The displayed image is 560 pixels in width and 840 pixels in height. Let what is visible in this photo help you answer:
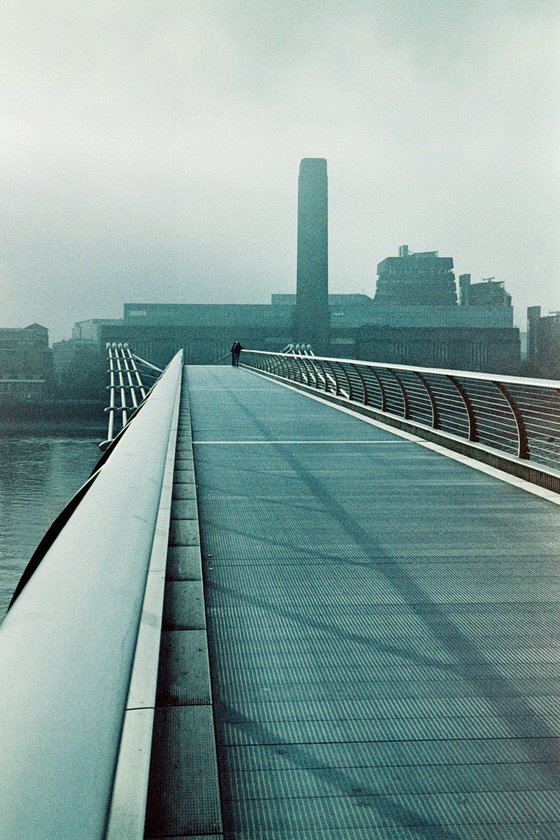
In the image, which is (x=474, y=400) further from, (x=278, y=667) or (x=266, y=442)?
(x=278, y=667)

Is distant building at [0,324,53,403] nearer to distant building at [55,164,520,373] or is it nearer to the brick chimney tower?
distant building at [55,164,520,373]

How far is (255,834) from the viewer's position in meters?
2.26

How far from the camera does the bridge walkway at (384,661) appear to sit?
2.43 meters

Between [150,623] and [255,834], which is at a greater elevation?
[150,623]

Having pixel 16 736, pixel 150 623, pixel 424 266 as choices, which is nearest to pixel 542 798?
pixel 150 623

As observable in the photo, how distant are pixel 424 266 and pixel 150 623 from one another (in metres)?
198

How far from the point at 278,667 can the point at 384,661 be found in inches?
16.3

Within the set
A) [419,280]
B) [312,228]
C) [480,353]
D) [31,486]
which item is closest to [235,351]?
[31,486]

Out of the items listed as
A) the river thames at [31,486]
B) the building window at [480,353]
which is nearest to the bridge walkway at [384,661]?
the river thames at [31,486]

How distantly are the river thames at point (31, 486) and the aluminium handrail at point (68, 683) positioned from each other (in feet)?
168

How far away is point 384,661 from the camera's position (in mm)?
3439

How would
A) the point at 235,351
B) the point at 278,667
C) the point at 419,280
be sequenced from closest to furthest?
the point at 278,667
the point at 235,351
the point at 419,280

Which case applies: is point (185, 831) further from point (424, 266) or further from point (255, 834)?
point (424, 266)

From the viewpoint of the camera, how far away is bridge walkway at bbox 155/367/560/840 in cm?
243
